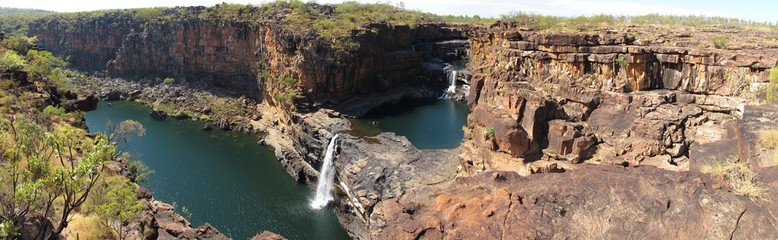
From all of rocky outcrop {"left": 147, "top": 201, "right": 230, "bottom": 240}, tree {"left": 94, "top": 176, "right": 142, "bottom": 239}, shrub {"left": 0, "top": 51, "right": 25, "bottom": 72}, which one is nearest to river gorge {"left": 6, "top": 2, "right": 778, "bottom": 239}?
rocky outcrop {"left": 147, "top": 201, "right": 230, "bottom": 240}

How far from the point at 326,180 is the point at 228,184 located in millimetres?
9151

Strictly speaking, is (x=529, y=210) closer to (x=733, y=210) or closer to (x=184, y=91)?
(x=733, y=210)

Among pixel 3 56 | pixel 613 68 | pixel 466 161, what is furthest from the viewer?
pixel 466 161

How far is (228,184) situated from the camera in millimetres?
43438

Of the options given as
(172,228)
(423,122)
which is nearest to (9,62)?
(172,228)

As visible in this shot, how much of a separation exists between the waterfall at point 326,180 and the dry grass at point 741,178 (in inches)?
1149

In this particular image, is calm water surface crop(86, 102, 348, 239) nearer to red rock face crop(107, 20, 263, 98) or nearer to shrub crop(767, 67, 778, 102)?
red rock face crop(107, 20, 263, 98)

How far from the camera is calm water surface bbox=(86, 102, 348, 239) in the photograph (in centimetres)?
3578

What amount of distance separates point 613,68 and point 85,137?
30612 millimetres

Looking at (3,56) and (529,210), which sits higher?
(3,56)

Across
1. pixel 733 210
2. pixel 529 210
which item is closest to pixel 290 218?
pixel 529 210

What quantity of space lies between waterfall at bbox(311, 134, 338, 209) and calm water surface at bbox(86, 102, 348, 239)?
104 cm

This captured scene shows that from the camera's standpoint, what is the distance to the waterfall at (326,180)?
131 feet

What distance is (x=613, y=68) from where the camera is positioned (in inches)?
1217
